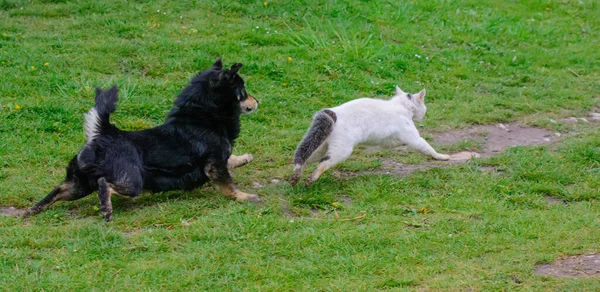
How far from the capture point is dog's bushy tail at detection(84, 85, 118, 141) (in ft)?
19.5

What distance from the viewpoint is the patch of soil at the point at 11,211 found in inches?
240

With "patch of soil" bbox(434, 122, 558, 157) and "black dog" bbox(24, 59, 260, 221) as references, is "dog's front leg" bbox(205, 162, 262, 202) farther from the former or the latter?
"patch of soil" bbox(434, 122, 558, 157)

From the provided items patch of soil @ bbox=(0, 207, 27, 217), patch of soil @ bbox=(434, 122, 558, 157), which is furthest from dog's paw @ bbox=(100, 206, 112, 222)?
patch of soil @ bbox=(434, 122, 558, 157)

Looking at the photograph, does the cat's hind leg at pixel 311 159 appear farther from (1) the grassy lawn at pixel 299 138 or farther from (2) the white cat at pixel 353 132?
(1) the grassy lawn at pixel 299 138

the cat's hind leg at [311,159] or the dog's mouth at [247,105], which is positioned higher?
the dog's mouth at [247,105]

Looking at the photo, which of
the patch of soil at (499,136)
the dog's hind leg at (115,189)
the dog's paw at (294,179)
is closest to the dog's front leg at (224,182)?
the dog's paw at (294,179)

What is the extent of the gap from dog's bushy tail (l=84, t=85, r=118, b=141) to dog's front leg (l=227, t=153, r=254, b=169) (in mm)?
1516

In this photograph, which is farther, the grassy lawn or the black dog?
the black dog

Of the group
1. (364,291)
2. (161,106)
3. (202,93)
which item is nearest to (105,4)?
(161,106)

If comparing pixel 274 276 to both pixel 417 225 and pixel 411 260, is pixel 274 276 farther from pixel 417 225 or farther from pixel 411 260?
pixel 417 225

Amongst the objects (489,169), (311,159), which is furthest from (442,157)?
(311,159)

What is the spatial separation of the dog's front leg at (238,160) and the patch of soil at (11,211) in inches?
77.9

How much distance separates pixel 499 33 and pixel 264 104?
4.92 metres

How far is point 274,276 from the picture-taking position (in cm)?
493
